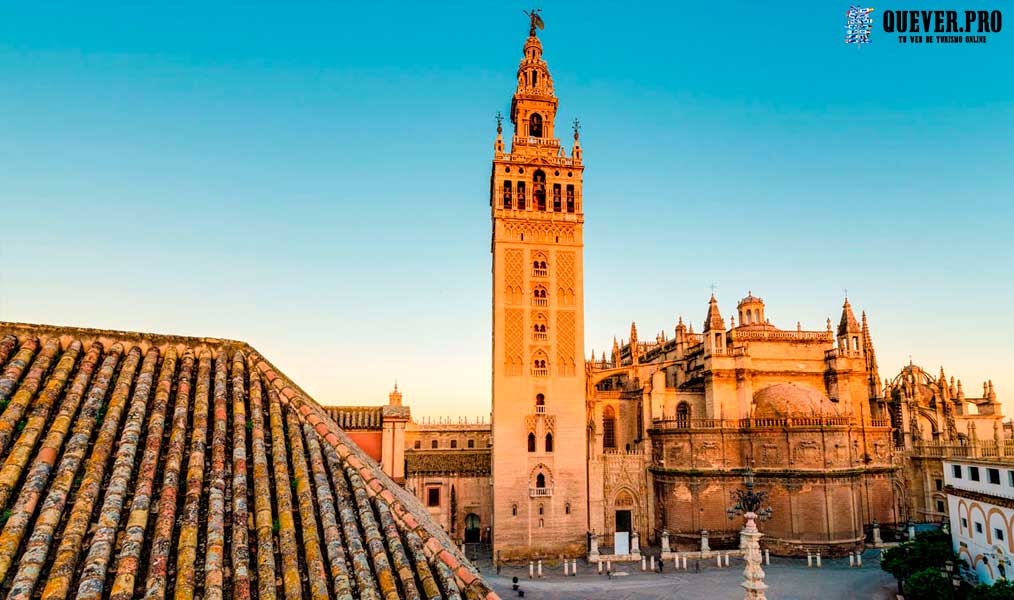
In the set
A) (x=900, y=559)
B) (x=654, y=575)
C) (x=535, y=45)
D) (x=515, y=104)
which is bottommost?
(x=654, y=575)

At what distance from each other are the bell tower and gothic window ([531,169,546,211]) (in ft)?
0.22

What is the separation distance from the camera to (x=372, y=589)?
536 centimetres

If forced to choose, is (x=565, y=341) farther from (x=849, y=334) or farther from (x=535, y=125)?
(x=849, y=334)

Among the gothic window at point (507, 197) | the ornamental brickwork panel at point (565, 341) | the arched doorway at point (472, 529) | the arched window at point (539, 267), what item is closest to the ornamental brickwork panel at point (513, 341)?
the ornamental brickwork panel at point (565, 341)

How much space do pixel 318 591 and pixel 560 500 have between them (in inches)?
1278

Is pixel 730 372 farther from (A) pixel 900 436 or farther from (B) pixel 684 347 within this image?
(A) pixel 900 436

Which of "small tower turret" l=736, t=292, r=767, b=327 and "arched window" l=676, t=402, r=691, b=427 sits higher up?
"small tower turret" l=736, t=292, r=767, b=327

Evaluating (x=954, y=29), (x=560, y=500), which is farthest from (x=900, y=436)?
(x=954, y=29)

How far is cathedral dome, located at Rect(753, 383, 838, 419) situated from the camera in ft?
123

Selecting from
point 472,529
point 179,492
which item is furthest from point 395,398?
point 179,492

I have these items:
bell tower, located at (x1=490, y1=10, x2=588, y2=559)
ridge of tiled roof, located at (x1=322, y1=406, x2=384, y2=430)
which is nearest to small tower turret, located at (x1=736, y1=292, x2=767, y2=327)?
bell tower, located at (x1=490, y1=10, x2=588, y2=559)

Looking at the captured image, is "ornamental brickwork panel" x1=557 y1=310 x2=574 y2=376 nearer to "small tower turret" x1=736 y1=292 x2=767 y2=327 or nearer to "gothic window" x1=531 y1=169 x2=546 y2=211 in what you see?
"gothic window" x1=531 y1=169 x2=546 y2=211

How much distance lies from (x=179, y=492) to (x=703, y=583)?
99.7ft

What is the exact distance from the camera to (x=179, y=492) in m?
6.05
